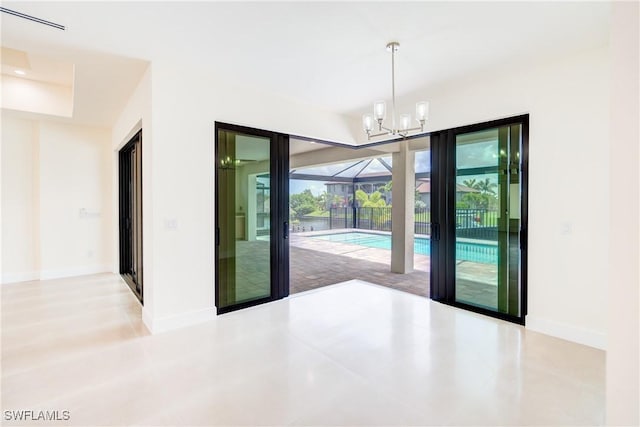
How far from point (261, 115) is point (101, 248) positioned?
4487 millimetres

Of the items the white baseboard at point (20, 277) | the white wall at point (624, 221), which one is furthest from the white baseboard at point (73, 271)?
the white wall at point (624, 221)

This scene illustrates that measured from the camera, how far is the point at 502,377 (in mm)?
2414

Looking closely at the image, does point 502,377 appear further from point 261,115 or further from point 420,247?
point 420,247

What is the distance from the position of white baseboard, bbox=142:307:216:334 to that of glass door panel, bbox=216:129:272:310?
0.21 m

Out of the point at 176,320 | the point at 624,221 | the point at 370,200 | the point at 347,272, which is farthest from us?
the point at 370,200

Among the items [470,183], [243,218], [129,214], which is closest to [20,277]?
[129,214]

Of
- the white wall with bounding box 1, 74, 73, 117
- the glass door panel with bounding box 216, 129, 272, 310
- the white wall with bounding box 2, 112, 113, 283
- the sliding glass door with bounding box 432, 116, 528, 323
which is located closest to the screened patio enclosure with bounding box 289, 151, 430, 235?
the white wall with bounding box 2, 112, 113, 283

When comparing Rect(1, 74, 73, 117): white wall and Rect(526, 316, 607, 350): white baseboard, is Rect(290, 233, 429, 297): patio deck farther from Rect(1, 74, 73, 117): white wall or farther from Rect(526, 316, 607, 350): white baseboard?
Rect(1, 74, 73, 117): white wall

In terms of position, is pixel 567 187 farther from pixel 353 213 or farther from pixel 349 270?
pixel 353 213

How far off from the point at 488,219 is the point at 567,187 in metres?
0.88

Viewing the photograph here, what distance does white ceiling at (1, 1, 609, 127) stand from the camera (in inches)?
92.4

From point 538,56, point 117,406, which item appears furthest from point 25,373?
point 538,56

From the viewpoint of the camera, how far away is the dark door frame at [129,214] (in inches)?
189

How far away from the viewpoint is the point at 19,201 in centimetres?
533
